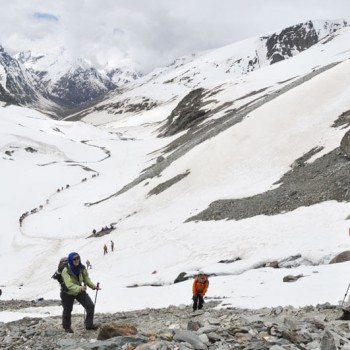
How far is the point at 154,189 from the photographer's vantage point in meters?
55.8

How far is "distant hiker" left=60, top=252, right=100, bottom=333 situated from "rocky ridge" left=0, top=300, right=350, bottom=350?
0.41 m

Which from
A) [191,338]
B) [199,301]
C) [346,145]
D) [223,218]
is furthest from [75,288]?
[346,145]

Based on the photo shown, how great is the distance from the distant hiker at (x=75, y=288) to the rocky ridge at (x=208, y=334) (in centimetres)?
41

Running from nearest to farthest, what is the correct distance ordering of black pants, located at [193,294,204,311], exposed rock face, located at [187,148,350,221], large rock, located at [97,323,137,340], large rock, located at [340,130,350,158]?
1. large rock, located at [97,323,137,340]
2. black pants, located at [193,294,204,311]
3. exposed rock face, located at [187,148,350,221]
4. large rock, located at [340,130,350,158]

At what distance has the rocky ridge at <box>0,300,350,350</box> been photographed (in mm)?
8648

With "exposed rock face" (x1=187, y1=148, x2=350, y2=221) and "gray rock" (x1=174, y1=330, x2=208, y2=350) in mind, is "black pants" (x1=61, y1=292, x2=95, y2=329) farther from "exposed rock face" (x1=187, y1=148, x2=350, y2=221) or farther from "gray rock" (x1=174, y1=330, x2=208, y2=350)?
"exposed rock face" (x1=187, y1=148, x2=350, y2=221)

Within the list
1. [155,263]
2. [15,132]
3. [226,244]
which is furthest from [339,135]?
[15,132]

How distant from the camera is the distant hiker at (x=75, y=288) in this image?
11.8 metres

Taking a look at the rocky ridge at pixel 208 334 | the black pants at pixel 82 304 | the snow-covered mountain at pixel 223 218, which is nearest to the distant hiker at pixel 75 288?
the black pants at pixel 82 304

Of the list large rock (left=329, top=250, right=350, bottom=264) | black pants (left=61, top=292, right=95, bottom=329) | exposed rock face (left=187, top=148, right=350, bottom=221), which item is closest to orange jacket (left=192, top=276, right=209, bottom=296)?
black pants (left=61, top=292, right=95, bottom=329)

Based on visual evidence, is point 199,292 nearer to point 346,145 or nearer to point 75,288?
point 75,288

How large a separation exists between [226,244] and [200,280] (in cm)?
1443

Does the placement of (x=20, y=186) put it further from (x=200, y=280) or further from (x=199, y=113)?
(x=200, y=280)

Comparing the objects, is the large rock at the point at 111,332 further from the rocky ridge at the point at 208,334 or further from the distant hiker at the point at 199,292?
the distant hiker at the point at 199,292
